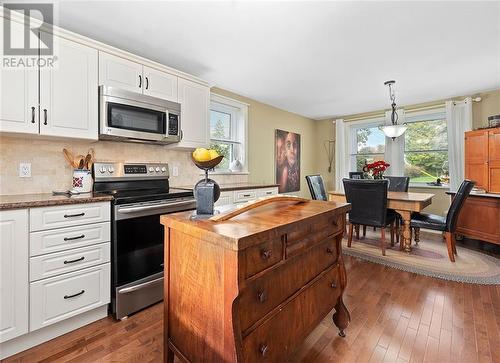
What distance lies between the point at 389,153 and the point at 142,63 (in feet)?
14.7

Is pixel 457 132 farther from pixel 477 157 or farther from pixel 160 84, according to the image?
pixel 160 84

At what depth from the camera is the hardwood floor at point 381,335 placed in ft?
4.93

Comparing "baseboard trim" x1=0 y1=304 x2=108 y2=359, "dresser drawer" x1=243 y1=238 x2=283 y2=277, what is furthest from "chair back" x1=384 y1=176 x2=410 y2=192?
"baseboard trim" x1=0 y1=304 x2=108 y2=359

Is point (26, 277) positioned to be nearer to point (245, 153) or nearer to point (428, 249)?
point (245, 153)

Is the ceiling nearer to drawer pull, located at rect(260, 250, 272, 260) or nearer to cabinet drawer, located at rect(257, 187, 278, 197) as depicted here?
cabinet drawer, located at rect(257, 187, 278, 197)

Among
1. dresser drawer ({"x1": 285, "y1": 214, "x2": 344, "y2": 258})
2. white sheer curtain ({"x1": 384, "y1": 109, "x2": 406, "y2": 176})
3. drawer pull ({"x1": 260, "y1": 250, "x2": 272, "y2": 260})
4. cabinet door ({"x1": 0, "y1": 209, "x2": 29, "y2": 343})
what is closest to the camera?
drawer pull ({"x1": 260, "y1": 250, "x2": 272, "y2": 260})

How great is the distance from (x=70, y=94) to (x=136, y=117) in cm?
53

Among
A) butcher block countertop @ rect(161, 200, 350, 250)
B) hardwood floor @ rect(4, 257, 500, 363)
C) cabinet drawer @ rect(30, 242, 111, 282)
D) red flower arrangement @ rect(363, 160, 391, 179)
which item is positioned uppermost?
red flower arrangement @ rect(363, 160, 391, 179)

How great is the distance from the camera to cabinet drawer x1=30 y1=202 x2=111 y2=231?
1.59 meters

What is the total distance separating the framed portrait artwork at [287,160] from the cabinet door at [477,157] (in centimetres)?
280

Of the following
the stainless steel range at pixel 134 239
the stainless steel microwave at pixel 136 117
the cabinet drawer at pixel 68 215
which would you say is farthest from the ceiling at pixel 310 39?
the cabinet drawer at pixel 68 215

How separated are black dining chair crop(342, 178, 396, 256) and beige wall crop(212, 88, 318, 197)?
5.46 feet

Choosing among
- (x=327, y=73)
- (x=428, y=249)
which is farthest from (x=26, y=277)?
(x=428, y=249)

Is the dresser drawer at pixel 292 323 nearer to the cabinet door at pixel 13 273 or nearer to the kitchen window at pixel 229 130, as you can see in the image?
the cabinet door at pixel 13 273
